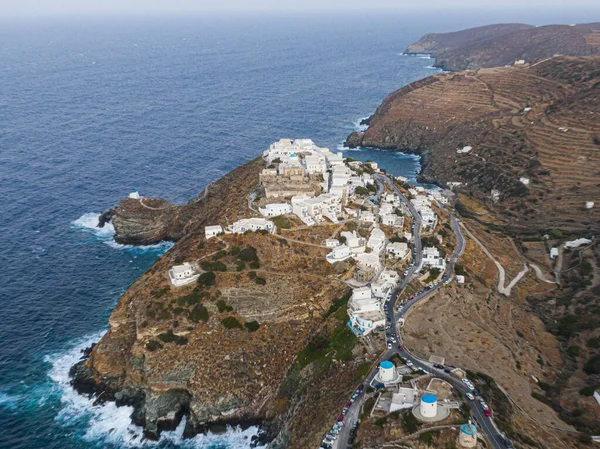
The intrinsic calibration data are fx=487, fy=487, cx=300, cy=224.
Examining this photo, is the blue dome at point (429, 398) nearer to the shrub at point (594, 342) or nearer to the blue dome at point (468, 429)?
the blue dome at point (468, 429)

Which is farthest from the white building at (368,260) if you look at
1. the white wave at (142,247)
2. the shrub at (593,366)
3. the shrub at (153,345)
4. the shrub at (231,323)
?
the white wave at (142,247)

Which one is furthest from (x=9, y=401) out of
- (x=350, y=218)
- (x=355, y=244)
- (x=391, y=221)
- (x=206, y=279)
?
(x=391, y=221)

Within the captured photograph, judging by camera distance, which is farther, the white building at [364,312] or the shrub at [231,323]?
the shrub at [231,323]

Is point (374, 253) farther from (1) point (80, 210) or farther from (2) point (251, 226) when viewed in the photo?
(1) point (80, 210)

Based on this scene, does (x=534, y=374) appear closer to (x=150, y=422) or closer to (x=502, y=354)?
(x=502, y=354)

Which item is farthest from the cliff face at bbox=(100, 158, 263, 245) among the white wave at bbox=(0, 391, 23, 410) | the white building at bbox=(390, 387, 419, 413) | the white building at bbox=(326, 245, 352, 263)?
the white building at bbox=(390, 387, 419, 413)

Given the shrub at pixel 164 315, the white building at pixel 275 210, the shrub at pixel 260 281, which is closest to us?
the shrub at pixel 164 315

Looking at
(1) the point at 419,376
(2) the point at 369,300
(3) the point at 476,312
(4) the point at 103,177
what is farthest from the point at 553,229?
(4) the point at 103,177

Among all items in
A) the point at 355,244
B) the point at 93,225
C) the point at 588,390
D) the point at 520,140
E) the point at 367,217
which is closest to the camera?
the point at 588,390

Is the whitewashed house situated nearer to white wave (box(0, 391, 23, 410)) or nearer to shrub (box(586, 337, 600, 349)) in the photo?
shrub (box(586, 337, 600, 349))
